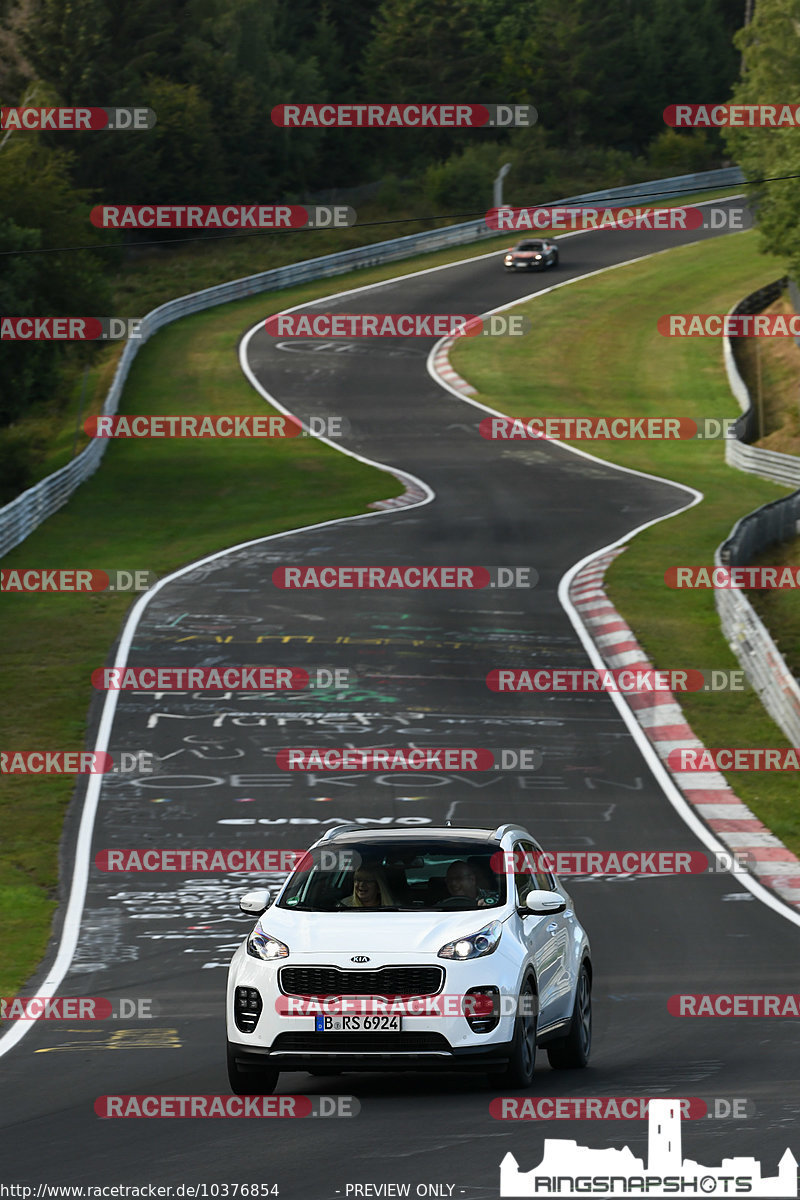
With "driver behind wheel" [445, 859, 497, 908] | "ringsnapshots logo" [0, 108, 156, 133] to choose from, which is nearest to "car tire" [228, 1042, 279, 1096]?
"driver behind wheel" [445, 859, 497, 908]

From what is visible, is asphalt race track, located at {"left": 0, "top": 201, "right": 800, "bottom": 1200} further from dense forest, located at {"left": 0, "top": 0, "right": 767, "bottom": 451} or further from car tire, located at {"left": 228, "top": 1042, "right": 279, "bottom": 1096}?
dense forest, located at {"left": 0, "top": 0, "right": 767, "bottom": 451}

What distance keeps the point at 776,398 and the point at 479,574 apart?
2688 centimetres

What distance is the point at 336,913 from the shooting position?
1038 centimetres

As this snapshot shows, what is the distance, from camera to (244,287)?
7456 centimetres

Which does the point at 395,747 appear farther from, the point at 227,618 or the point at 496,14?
the point at 496,14

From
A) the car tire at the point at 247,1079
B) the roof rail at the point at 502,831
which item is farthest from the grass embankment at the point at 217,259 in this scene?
the car tire at the point at 247,1079

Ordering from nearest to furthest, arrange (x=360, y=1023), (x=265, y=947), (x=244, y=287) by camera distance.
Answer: (x=360, y=1023) → (x=265, y=947) → (x=244, y=287)

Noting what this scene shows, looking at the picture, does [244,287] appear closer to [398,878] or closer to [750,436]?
[750,436]

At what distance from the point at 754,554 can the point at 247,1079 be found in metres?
27.4

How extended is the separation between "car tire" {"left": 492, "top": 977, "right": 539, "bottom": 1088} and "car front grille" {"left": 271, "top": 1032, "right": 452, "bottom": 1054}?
0.42 meters

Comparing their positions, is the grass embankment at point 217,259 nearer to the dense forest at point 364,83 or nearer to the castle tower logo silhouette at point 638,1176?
the dense forest at point 364,83

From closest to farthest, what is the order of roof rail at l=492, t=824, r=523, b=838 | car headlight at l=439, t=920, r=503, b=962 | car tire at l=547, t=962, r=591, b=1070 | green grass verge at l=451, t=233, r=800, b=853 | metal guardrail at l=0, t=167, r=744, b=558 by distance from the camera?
car headlight at l=439, t=920, r=503, b=962 < car tire at l=547, t=962, r=591, b=1070 < roof rail at l=492, t=824, r=523, b=838 < green grass verge at l=451, t=233, r=800, b=853 < metal guardrail at l=0, t=167, r=744, b=558

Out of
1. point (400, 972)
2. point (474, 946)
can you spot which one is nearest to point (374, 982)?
point (400, 972)

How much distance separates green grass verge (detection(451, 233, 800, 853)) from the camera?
26.6 metres
